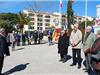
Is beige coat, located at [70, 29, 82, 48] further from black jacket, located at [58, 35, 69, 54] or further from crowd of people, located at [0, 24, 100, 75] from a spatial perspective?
black jacket, located at [58, 35, 69, 54]

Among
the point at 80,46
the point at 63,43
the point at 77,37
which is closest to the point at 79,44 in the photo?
the point at 80,46

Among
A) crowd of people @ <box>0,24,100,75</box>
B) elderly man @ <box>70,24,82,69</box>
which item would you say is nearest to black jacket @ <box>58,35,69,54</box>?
crowd of people @ <box>0,24,100,75</box>

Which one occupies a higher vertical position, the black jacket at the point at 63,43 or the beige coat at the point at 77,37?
the beige coat at the point at 77,37

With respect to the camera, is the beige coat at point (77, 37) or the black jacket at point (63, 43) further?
the black jacket at point (63, 43)

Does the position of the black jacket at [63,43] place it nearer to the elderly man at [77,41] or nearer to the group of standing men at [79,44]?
the group of standing men at [79,44]

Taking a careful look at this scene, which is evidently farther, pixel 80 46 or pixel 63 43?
pixel 63 43

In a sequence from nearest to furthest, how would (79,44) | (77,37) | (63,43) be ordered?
1. (79,44)
2. (77,37)
3. (63,43)

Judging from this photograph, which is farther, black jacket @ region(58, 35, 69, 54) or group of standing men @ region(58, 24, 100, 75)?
black jacket @ region(58, 35, 69, 54)

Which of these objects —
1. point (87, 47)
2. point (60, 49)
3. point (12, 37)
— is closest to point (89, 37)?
point (87, 47)

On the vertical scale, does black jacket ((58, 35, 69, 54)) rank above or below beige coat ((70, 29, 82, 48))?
below

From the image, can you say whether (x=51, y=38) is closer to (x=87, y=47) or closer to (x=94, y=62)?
(x=87, y=47)

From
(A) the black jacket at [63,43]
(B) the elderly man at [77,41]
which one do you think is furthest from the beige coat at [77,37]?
(A) the black jacket at [63,43]

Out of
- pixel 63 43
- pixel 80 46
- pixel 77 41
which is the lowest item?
pixel 63 43

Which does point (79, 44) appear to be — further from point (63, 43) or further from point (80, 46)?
point (63, 43)
